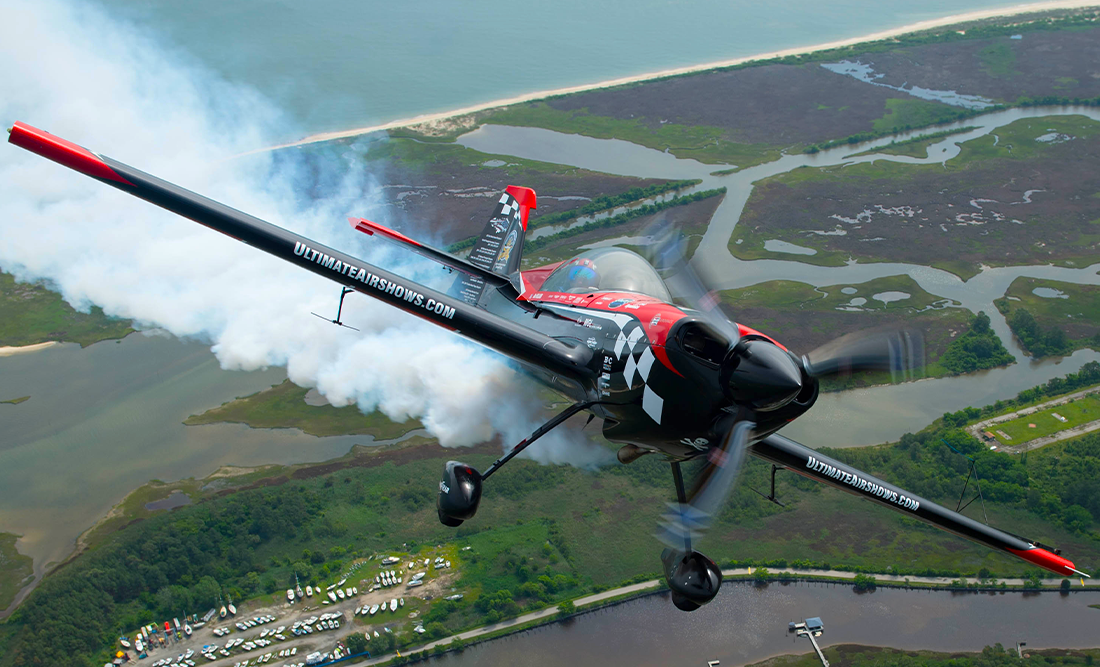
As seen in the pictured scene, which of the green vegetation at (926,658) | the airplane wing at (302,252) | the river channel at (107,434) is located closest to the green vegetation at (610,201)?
the river channel at (107,434)

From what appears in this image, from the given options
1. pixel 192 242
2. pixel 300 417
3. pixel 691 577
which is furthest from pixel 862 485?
pixel 192 242

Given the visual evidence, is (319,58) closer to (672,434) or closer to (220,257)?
(220,257)

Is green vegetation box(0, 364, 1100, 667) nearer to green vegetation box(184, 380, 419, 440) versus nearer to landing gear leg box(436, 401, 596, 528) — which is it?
green vegetation box(184, 380, 419, 440)

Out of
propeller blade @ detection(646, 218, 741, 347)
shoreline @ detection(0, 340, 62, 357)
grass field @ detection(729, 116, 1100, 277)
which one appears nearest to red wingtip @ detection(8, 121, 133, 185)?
propeller blade @ detection(646, 218, 741, 347)

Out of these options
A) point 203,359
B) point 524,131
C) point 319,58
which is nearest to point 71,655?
point 203,359

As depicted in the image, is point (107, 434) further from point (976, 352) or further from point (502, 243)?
point (976, 352)

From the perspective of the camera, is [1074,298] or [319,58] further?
[319,58]
